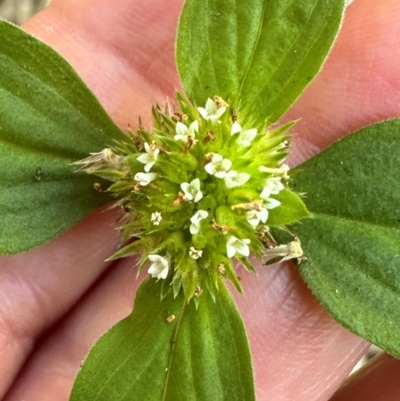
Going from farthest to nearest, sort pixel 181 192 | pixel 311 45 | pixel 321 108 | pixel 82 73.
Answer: pixel 82 73 < pixel 321 108 < pixel 311 45 < pixel 181 192

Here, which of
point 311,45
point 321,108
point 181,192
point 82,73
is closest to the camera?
point 181,192

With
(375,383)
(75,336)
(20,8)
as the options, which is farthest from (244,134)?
(20,8)

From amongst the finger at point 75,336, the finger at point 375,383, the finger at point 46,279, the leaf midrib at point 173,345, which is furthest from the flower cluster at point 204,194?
the finger at point 375,383

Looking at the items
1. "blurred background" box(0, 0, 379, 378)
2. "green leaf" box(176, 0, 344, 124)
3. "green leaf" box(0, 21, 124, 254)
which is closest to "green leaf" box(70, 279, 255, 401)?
"green leaf" box(0, 21, 124, 254)

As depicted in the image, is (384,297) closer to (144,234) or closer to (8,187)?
(144,234)

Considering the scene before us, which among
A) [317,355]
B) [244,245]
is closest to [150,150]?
[244,245]

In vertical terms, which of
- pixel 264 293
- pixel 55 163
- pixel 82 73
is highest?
→ pixel 82 73
